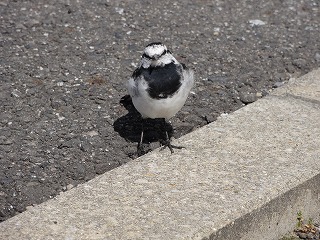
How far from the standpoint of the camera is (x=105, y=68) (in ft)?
19.3

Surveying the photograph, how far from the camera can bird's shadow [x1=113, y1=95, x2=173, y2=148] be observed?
506 cm

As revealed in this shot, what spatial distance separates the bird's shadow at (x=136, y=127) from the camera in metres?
5.06

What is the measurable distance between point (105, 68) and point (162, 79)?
4.31ft

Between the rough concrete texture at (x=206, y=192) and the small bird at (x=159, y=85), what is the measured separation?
249mm

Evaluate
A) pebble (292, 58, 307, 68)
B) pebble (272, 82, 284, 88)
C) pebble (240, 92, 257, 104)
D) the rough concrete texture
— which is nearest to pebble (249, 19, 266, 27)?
pebble (292, 58, 307, 68)

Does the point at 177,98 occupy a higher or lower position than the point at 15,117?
higher

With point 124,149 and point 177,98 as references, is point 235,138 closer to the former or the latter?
point 177,98

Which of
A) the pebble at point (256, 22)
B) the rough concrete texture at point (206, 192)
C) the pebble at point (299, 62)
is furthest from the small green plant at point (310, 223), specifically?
the pebble at point (256, 22)

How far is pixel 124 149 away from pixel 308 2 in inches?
124

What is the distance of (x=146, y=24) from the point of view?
21.7ft

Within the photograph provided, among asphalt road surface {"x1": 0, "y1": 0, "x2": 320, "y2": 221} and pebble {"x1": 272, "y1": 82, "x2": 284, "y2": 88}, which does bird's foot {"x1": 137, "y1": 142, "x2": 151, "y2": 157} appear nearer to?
asphalt road surface {"x1": 0, "y1": 0, "x2": 320, "y2": 221}

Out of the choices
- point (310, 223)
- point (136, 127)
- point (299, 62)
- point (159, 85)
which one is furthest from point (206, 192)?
point (299, 62)

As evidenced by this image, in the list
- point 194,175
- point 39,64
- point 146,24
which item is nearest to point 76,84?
point 39,64

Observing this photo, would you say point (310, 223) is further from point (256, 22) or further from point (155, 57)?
point (256, 22)
